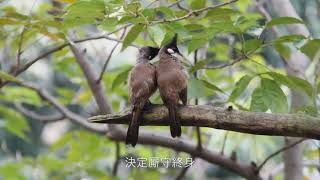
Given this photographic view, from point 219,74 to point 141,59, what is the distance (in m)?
1.27

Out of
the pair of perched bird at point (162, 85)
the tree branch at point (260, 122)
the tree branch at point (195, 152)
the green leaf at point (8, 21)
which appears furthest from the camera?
the tree branch at point (195, 152)

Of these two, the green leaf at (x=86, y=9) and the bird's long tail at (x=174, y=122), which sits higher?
the green leaf at (x=86, y=9)

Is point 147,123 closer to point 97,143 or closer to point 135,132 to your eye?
point 135,132

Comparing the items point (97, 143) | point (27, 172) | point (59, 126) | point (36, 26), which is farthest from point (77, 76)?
point (59, 126)

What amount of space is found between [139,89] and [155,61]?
8.9 inches

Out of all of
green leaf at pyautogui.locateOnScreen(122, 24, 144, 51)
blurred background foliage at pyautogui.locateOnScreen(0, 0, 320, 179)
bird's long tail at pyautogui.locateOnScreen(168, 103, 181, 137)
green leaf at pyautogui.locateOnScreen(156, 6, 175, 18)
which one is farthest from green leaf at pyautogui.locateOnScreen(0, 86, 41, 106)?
bird's long tail at pyautogui.locateOnScreen(168, 103, 181, 137)

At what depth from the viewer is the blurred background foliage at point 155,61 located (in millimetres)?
1741

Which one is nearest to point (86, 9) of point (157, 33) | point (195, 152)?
point (157, 33)

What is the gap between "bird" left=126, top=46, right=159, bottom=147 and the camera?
1.67 metres

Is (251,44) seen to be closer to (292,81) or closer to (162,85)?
(292,81)

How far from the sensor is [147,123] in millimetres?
1697

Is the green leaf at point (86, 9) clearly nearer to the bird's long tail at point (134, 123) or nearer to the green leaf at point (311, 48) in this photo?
the bird's long tail at point (134, 123)

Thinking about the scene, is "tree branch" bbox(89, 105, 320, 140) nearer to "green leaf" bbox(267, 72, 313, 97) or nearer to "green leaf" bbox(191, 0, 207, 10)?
"green leaf" bbox(267, 72, 313, 97)

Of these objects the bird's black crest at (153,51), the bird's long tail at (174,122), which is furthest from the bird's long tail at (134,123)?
the bird's black crest at (153,51)
